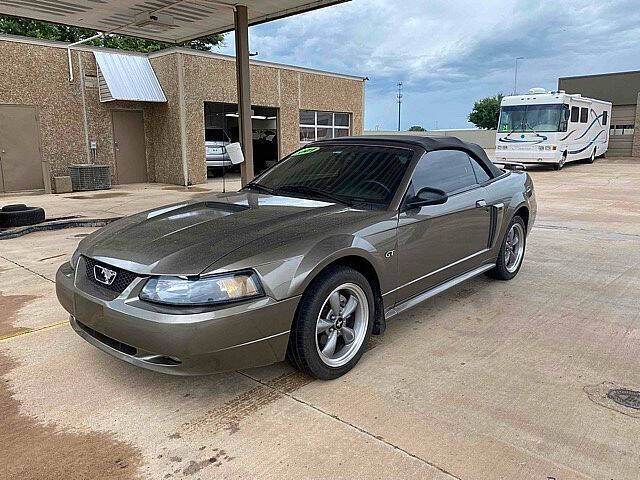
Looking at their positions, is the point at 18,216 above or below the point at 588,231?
above

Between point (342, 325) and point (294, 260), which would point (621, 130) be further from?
point (294, 260)

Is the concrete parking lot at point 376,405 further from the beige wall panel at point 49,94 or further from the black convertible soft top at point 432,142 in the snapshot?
the beige wall panel at point 49,94

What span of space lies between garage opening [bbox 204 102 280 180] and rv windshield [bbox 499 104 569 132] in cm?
983

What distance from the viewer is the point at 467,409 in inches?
108

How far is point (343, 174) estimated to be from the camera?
398 centimetres

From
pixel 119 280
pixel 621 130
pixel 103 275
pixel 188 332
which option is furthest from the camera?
pixel 621 130

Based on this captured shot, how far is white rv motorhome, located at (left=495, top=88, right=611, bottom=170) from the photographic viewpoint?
66.2ft

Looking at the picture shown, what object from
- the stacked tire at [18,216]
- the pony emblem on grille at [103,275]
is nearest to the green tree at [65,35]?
the stacked tire at [18,216]

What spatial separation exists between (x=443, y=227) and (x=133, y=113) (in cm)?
1418

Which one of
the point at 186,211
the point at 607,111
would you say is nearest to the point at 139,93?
the point at 186,211

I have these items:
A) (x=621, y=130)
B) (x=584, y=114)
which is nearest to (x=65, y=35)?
(x=584, y=114)

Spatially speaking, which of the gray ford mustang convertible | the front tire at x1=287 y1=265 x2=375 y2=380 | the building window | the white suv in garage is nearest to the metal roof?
the gray ford mustang convertible

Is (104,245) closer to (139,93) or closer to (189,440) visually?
(189,440)

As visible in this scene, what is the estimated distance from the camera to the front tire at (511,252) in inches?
195
